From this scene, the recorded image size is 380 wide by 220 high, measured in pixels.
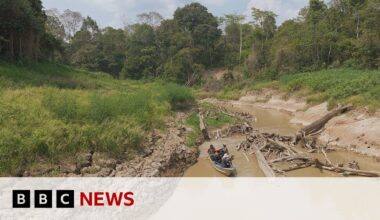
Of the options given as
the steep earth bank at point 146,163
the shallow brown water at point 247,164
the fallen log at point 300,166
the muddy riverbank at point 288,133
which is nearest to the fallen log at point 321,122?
the muddy riverbank at point 288,133

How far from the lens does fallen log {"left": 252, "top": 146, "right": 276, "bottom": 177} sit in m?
15.1

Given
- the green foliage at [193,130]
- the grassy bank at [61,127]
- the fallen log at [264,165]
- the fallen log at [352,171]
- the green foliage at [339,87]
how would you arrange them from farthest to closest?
1. the green foliage at [339,87]
2. the green foliage at [193,130]
3. the fallen log at [264,165]
4. the fallen log at [352,171]
5. the grassy bank at [61,127]

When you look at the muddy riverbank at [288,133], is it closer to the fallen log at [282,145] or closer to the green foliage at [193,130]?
the green foliage at [193,130]

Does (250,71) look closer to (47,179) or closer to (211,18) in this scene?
(211,18)

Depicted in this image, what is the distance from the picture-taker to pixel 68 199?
35.0ft

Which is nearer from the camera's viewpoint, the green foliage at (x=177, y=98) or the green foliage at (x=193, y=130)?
the green foliage at (x=193, y=130)

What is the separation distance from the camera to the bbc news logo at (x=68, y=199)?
33.3 ft

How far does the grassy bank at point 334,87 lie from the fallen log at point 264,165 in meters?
9.87

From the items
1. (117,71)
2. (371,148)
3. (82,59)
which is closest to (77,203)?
(371,148)

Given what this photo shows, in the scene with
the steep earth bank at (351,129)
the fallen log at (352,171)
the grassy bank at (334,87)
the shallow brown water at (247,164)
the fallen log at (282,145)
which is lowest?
the shallow brown water at (247,164)

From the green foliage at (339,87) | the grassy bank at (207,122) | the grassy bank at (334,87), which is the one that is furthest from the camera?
the grassy bank at (334,87)

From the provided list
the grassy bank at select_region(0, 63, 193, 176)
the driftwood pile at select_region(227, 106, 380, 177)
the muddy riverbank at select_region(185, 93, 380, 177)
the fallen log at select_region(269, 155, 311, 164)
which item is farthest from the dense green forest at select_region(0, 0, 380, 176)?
the fallen log at select_region(269, 155, 311, 164)

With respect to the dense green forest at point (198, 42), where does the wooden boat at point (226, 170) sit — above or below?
below

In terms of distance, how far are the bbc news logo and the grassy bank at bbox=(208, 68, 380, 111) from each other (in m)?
18.5
